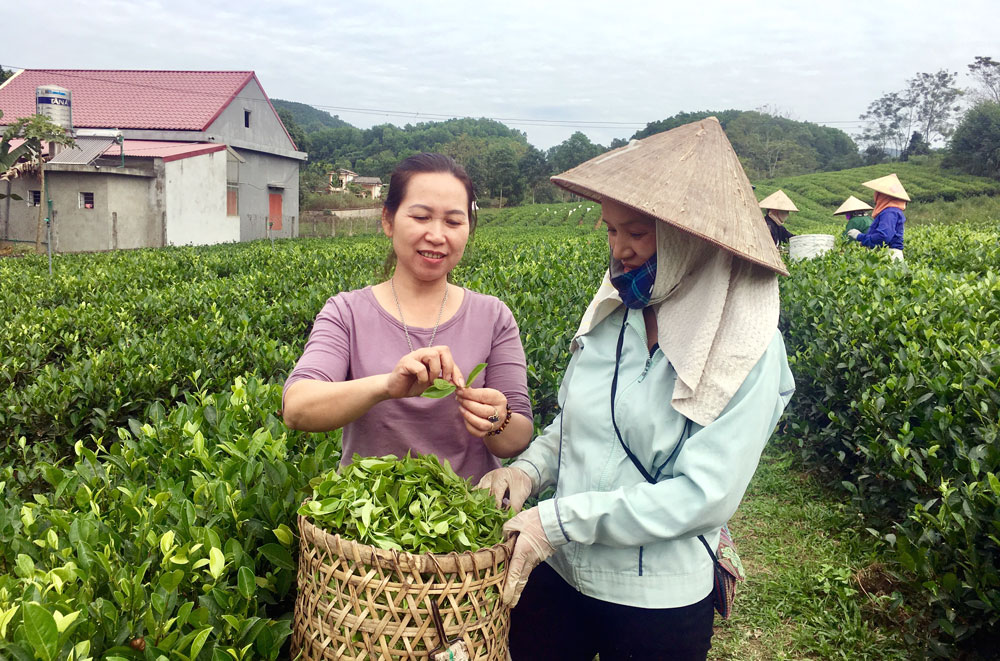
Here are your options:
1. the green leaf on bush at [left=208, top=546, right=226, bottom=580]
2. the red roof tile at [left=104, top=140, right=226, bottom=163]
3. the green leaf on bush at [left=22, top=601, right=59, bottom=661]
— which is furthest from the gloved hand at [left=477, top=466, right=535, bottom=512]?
the red roof tile at [left=104, top=140, right=226, bottom=163]

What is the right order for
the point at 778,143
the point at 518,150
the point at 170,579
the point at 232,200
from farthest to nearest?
1. the point at 518,150
2. the point at 778,143
3. the point at 232,200
4. the point at 170,579

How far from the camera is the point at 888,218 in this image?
8.02 meters

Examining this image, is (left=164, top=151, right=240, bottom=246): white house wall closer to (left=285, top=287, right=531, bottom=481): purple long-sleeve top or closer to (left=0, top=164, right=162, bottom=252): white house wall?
(left=0, top=164, right=162, bottom=252): white house wall

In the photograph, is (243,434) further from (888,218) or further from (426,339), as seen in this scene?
(888,218)

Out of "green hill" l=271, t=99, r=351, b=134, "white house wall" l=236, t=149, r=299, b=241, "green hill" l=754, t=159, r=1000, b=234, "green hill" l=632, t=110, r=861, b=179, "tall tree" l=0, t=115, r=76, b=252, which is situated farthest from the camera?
"green hill" l=271, t=99, r=351, b=134

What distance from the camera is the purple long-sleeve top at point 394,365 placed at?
1872 millimetres

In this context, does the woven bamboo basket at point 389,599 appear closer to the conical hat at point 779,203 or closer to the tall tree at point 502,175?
the conical hat at point 779,203

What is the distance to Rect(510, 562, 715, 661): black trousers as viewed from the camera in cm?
166

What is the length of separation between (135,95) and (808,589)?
103 ft

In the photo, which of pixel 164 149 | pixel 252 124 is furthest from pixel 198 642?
pixel 252 124

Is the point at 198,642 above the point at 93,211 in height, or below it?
below

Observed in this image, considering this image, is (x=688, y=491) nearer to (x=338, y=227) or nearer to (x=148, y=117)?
(x=148, y=117)

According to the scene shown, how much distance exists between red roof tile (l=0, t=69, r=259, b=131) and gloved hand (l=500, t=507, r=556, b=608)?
28319mm

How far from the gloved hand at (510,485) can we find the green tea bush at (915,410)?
1.68 m
